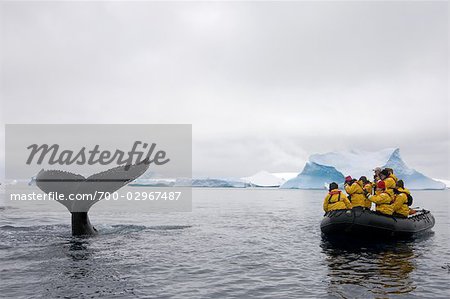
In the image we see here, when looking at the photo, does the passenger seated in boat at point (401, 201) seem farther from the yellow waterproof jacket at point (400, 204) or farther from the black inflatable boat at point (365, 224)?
the black inflatable boat at point (365, 224)

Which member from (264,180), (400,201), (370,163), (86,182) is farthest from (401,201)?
(264,180)

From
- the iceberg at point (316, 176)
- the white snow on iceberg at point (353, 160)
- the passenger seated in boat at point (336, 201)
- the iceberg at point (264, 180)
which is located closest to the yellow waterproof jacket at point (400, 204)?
the passenger seated in boat at point (336, 201)

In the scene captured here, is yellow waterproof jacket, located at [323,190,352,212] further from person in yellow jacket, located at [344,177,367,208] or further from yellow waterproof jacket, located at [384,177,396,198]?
yellow waterproof jacket, located at [384,177,396,198]

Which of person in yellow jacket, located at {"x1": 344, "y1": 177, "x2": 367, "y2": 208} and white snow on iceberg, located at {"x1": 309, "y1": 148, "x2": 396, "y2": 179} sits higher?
white snow on iceberg, located at {"x1": 309, "y1": 148, "x2": 396, "y2": 179}

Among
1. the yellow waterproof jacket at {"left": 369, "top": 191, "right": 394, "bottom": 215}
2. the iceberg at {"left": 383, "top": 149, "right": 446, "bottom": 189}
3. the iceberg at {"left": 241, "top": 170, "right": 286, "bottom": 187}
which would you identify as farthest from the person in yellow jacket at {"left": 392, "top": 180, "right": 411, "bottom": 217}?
the iceberg at {"left": 241, "top": 170, "right": 286, "bottom": 187}

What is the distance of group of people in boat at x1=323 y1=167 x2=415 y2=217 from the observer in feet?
64.1

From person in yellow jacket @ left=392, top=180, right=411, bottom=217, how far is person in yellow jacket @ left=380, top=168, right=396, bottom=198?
276 mm

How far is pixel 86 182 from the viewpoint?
15383 mm

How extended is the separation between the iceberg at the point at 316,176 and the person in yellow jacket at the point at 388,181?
72.6 m

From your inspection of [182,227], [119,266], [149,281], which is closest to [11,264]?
[119,266]

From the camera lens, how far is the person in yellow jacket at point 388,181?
64.8 feet

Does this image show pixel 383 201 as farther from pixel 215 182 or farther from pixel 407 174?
pixel 215 182

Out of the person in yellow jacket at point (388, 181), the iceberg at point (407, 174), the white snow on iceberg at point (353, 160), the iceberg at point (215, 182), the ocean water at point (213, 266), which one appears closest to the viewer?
the ocean water at point (213, 266)

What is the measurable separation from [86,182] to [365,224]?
12.5m
